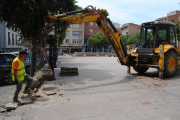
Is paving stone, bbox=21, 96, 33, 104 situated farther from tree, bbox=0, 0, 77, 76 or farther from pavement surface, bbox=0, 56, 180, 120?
tree, bbox=0, 0, 77, 76

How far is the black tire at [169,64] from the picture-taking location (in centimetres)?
797

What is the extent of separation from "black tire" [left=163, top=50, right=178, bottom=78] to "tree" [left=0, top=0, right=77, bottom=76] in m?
6.46

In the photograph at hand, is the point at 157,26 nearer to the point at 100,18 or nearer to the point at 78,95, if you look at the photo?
the point at 100,18

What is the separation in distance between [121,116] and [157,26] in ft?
20.7

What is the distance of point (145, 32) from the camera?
9.18m

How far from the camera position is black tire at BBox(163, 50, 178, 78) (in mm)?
7973

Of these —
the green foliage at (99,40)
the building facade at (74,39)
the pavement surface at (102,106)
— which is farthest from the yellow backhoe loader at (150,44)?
the building facade at (74,39)

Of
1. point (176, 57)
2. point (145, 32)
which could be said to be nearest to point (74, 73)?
point (145, 32)

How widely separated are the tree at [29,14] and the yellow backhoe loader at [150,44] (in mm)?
1193

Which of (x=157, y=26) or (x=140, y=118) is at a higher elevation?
(x=157, y=26)

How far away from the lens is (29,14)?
26.7 ft

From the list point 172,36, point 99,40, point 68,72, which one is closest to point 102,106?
point 68,72

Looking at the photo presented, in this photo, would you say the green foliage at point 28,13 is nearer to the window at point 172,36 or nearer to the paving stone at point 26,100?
the paving stone at point 26,100

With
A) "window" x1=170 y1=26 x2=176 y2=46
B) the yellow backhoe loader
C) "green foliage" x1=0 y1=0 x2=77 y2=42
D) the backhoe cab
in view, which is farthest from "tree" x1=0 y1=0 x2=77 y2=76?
"window" x1=170 y1=26 x2=176 y2=46
